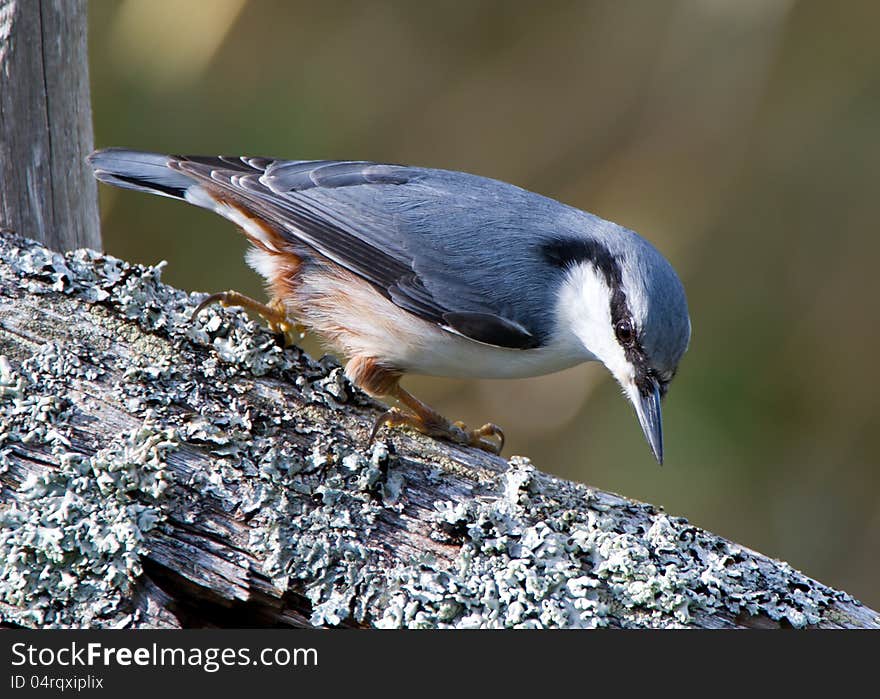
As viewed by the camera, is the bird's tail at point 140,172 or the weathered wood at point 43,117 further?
the bird's tail at point 140,172

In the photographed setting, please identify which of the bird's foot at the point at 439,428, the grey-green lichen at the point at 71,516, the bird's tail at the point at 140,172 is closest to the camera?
the grey-green lichen at the point at 71,516

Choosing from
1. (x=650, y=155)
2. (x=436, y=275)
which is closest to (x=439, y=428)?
(x=436, y=275)

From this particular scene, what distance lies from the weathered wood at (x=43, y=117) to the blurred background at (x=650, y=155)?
1093 mm

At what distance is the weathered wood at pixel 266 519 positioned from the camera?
164cm

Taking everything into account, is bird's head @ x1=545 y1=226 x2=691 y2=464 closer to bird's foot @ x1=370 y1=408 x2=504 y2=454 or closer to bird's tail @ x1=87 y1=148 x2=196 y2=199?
bird's foot @ x1=370 y1=408 x2=504 y2=454

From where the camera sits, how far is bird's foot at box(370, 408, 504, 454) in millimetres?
2123

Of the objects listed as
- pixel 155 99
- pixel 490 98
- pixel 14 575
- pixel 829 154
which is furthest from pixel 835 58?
pixel 14 575

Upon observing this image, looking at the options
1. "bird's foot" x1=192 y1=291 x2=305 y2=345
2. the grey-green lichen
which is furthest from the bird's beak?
the grey-green lichen

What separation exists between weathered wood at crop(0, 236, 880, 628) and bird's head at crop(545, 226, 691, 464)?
1.23 feet

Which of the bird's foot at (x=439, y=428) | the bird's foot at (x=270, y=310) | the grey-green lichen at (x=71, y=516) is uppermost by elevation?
the bird's foot at (x=270, y=310)

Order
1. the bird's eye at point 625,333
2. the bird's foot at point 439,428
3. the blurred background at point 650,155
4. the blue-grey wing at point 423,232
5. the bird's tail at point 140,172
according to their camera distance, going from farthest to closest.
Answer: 1. the blurred background at point 650,155
2. the bird's tail at point 140,172
3. the blue-grey wing at point 423,232
4. the bird's eye at point 625,333
5. the bird's foot at point 439,428

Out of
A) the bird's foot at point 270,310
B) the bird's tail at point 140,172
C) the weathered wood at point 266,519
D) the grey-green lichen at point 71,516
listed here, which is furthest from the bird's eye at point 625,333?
the bird's tail at point 140,172

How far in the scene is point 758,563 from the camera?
185cm

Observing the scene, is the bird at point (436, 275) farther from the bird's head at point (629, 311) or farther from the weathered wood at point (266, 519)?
the weathered wood at point (266, 519)
